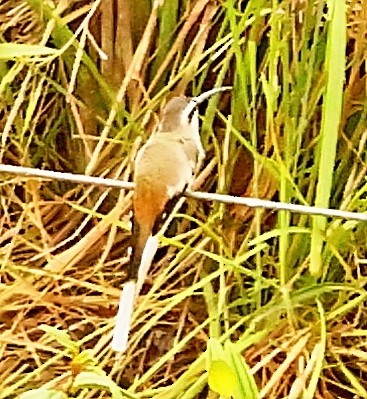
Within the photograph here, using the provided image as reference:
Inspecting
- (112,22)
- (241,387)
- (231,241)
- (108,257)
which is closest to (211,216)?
(231,241)

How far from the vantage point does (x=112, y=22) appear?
114 centimetres

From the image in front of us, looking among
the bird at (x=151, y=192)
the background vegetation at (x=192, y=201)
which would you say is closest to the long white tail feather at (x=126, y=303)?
the bird at (x=151, y=192)

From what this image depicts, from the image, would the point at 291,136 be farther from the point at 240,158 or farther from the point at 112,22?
the point at 112,22

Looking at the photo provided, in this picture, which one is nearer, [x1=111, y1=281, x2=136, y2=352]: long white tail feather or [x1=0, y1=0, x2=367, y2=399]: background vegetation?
[x1=111, y1=281, x2=136, y2=352]: long white tail feather

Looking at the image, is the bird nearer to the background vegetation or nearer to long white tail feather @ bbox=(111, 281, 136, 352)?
long white tail feather @ bbox=(111, 281, 136, 352)

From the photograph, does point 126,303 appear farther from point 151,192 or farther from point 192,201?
point 192,201

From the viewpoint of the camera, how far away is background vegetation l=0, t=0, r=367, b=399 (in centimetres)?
98

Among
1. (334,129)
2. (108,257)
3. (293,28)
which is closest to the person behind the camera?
(334,129)

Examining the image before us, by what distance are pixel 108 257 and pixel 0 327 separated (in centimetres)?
14

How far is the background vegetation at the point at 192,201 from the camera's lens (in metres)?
0.98

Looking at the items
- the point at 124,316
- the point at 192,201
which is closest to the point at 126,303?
the point at 124,316

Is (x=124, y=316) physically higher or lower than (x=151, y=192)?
lower

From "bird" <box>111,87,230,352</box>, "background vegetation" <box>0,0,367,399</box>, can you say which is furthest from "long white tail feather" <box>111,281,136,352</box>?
"background vegetation" <box>0,0,367,399</box>

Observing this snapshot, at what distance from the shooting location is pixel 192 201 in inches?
43.5
